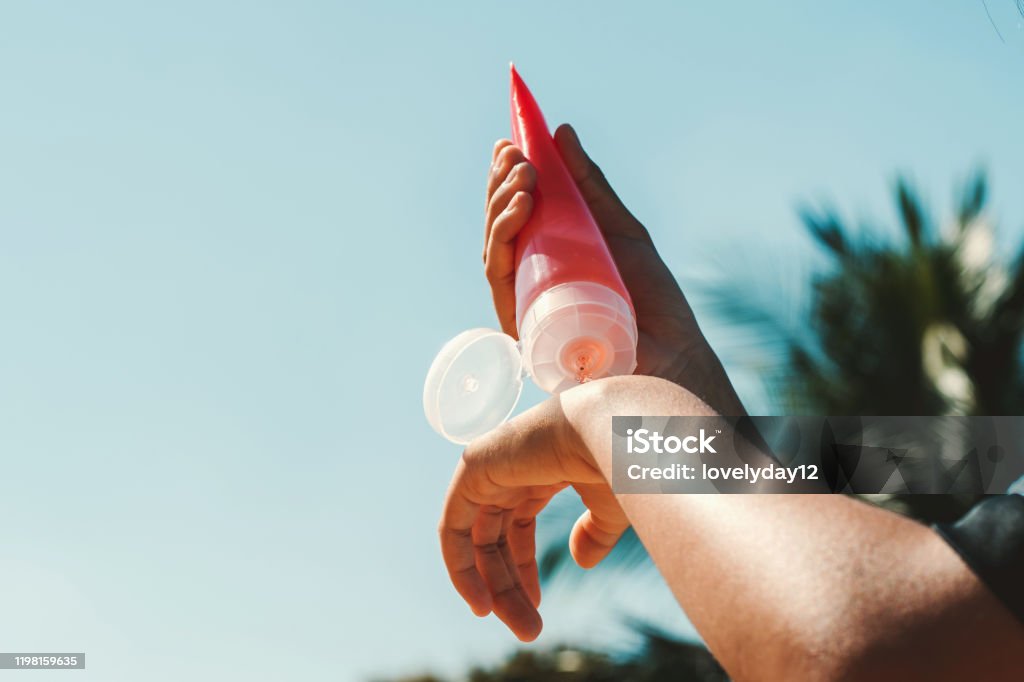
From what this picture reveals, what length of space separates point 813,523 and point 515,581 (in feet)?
2.46

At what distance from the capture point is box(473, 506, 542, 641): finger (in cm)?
139

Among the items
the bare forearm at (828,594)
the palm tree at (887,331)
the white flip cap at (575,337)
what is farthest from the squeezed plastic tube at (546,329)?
the palm tree at (887,331)

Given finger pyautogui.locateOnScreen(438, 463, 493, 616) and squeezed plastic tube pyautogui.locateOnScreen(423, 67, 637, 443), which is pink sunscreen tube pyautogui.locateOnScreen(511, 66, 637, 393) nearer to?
squeezed plastic tube pyautogui.locateOnScreen(423, 67, 637, 443)

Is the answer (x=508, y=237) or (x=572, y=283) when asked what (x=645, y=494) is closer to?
(x=572, y=283)

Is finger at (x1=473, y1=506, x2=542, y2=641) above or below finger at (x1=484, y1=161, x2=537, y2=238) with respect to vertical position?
below

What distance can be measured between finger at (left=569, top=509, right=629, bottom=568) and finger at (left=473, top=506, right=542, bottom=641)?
0.56ft

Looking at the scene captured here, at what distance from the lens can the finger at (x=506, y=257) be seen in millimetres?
1624

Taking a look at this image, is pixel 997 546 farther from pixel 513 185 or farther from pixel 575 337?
pixel 513 185

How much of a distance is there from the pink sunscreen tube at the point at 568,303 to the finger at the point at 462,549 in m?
0.26

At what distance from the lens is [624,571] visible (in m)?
7.97

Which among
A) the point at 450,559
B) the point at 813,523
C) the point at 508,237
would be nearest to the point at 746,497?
the point at 813,523

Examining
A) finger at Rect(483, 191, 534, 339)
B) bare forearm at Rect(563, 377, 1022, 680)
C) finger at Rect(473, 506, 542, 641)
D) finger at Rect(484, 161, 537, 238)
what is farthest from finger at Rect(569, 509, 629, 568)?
bare forearm at Rect(563, 377, 1022, 680)

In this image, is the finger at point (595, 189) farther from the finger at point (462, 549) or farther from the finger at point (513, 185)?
the finger at point (462, 549)

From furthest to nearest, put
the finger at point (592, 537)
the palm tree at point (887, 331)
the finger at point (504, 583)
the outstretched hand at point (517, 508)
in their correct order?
the palm tree at point (887, 331) < the finger at point (592, 537) < the finger at point (504, 583) < the outstretched hand at point (517, 508)
